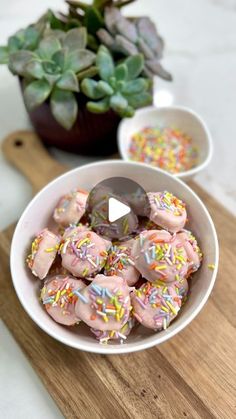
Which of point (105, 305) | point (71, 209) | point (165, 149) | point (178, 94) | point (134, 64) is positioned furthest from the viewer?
point (178, 94)

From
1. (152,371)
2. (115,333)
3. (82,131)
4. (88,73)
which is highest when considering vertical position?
(88,73)

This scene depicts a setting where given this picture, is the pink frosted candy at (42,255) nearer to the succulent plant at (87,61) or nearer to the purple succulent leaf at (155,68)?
the succulent plant at (87,61)

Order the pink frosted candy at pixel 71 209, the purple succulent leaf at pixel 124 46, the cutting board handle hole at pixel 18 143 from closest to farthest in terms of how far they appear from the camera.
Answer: the pink frosted candy at pixel 71 209
the purple succulent leaf at pixel 124 46
the cutting board handle hole at pixel 18 143

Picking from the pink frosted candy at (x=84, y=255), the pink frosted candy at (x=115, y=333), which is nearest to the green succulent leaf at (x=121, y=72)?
the pink frosted candy at (x=84, y=255)

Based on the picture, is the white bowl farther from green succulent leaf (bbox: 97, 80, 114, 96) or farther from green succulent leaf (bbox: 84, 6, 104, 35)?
green succulent leaf (bbox: 84, 6, 104, 35)

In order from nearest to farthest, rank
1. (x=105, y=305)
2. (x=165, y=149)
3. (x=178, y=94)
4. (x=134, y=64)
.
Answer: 1. (x=105, y=305)
2. (x=134, y=64)
3. (x=165, y=149)
4. (x=178, y=94)

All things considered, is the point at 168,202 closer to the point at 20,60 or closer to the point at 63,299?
the point at 63,299

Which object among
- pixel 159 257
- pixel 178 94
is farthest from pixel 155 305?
pixel 178 94
